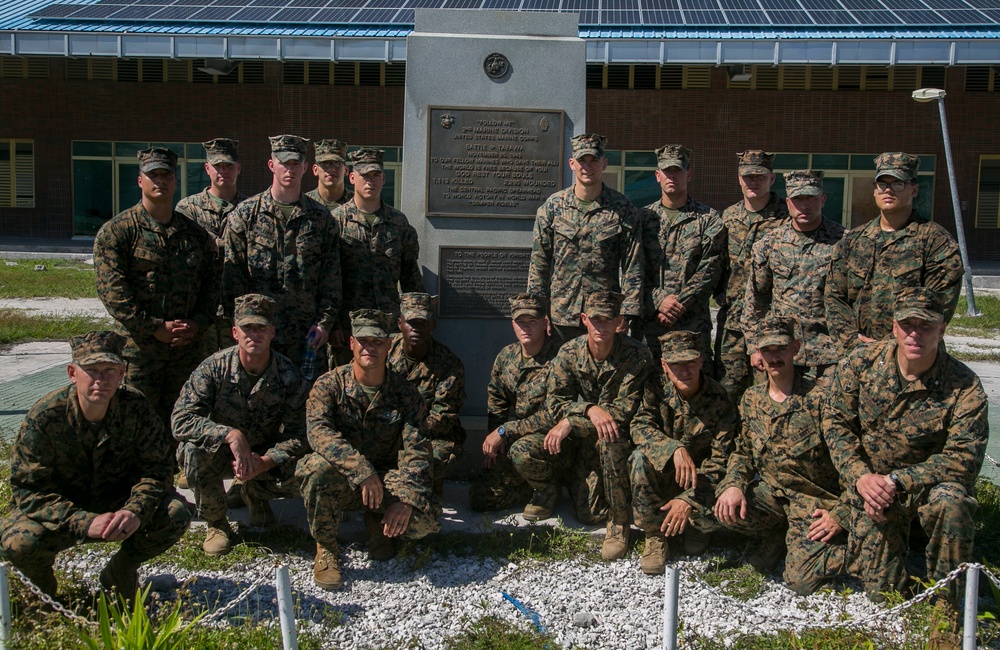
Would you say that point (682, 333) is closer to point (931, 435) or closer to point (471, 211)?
point (931, 435)

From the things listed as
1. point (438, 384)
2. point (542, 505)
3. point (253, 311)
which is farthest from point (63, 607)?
point (542, 505)

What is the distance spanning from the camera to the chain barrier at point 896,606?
144 inches

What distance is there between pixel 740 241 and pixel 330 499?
10.6 feet

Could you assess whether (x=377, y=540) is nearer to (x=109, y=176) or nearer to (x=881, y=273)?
(x=881, y=273)

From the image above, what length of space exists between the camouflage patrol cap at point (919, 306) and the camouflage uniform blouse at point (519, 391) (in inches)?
79.9

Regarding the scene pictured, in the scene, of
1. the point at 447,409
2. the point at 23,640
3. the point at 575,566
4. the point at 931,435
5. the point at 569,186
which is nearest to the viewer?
the point at 23,640

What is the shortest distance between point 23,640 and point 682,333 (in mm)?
3312

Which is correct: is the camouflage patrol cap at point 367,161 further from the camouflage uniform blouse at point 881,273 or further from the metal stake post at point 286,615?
the metal stake post at point 286,615

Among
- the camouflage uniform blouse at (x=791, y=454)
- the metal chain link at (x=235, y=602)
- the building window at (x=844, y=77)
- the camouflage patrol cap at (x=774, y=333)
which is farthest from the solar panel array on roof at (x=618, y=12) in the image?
the metal chain link at (x=235, y=602)

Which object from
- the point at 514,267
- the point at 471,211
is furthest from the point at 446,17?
the point at 514,267

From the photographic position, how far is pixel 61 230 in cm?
2358

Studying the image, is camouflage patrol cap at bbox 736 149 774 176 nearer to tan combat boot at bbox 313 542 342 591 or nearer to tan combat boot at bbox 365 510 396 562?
tan combat boot at bbox 365 510 396 562

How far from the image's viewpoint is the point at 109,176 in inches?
915

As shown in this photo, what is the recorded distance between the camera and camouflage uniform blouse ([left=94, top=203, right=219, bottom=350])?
5.60 metres
